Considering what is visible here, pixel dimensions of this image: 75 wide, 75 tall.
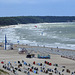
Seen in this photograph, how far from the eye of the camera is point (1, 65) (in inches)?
1344

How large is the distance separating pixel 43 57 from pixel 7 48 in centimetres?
1180

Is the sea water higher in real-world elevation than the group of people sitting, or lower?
higher

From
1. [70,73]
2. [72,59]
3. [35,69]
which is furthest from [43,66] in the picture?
[72,59]

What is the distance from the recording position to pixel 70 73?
3033 cm

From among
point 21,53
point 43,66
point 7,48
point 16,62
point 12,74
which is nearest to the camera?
point 12,74

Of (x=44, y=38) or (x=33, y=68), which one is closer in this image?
(x=33, y=68)

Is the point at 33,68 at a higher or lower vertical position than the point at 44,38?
lower

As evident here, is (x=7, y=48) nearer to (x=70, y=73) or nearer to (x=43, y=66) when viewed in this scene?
(x=43, y=66)

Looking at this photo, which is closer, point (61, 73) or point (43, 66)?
point (61, 73)

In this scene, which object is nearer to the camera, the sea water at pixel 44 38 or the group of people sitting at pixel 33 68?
the group of people sitting at pixel 33 68

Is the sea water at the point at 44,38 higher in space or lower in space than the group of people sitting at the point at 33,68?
higher

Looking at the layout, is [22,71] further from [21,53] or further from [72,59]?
[21,53]

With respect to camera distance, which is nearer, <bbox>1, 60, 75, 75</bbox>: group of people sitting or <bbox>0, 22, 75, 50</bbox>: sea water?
<bbox>1, 60, 75, 75</bbox>: group of people sitting

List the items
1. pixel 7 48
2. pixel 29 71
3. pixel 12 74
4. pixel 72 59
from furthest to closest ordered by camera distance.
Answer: pixel 7 48
pixel 72 59
pixel 29 71
pixel 12 74
